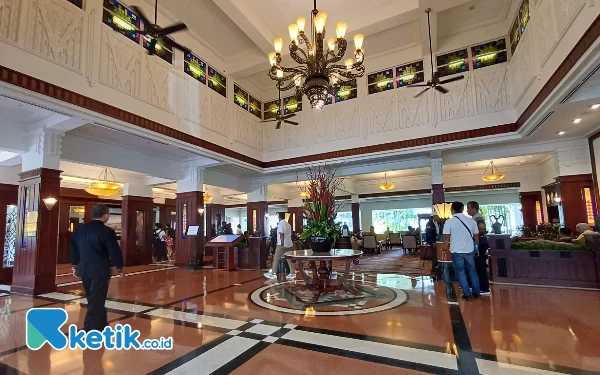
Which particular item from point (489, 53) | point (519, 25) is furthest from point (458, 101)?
point (519, 25)

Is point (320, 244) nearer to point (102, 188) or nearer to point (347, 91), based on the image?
point (347, 91)

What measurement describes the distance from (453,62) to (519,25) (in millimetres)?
1588

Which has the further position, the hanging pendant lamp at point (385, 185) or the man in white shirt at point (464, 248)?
the hanging pendant lamp at point (385, 185)

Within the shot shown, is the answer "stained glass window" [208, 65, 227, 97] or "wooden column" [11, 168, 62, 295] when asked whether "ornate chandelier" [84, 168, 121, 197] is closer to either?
"wooden column" [11, 168, 62, 295]

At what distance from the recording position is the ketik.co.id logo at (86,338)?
304 cm

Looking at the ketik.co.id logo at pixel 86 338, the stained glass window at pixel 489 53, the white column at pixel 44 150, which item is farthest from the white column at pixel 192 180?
the stained glass window at pixel 489 53

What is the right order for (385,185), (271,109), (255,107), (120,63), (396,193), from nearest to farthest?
(120,63)
(255,107)
(271,109)
(385,185)
(396,193)

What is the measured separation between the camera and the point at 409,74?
848 centimetres

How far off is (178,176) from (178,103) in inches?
116

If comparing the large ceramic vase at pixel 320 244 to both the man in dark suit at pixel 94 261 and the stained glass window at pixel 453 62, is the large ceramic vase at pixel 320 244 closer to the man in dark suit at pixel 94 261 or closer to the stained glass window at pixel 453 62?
the man in dark suit at pixel 94 261

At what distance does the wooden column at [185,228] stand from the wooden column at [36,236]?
11.7ft

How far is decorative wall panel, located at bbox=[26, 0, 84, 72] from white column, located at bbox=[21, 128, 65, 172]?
5.40ft

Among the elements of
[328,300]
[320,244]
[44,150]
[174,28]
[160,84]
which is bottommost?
[328,300]

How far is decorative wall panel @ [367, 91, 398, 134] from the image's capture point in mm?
8578
